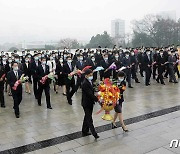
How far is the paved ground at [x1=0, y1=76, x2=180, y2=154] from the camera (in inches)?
218

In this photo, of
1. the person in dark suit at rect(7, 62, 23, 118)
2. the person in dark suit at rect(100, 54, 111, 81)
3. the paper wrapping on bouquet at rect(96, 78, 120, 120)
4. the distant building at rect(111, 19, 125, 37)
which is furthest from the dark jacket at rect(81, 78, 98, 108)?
the distant building at rect(111, 19, 125, 37)

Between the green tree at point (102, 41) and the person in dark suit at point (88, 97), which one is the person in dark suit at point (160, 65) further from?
the green tree at point (102, 41)

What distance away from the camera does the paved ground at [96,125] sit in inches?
218

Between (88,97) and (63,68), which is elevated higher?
(63,68)

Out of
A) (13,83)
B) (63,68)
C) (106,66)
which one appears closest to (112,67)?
(106,66)

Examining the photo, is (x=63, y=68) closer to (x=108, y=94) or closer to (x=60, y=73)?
(x=60, y=73)

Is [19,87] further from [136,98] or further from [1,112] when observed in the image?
[136,98]

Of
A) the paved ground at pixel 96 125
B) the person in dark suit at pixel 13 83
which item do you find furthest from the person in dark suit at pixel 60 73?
the person in dark suit at pixel 13 83

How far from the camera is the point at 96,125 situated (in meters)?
7.05

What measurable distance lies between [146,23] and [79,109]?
3648 cm

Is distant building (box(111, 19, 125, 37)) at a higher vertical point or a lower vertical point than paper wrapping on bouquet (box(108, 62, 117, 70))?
higher

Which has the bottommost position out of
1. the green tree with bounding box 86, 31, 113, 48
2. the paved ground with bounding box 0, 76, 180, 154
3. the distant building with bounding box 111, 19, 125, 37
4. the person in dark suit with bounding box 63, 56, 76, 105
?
the paved ground with bounding box 0, 76, 180, 154

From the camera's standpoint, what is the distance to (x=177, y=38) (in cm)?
3903

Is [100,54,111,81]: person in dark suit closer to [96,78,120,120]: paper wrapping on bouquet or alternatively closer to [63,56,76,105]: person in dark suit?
[63,56,76,105]: person in dark suit
